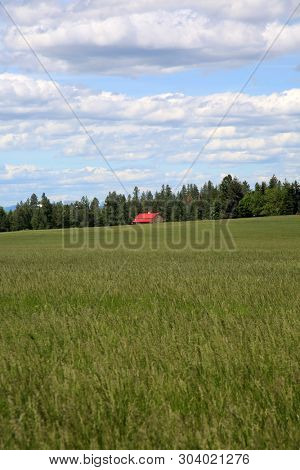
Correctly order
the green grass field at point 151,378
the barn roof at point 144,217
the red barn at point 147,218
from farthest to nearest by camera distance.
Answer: the barn roof at point 144,217 < the red barn at point 147,218 < the green grass field at point 151,378

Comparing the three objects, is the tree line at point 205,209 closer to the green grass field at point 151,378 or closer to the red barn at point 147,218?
the red barn at point 147,218

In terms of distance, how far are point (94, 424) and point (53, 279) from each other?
13.1 metres

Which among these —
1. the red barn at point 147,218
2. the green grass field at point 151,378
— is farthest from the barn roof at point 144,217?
the green grass field at point 151,378

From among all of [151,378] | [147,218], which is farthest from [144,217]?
[151,378]

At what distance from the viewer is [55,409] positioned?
591 cm

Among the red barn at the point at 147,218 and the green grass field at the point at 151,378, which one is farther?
the red barn at the point at 147,218

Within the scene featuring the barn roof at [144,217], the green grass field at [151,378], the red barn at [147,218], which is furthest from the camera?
the barn roof at [144,217]

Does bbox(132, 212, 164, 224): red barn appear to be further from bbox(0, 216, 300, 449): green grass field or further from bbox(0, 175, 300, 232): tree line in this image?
bbox(0, 216, 300, 449): green grass field

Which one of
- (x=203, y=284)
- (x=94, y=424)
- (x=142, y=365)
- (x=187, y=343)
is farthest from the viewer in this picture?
(x=203, y=284)

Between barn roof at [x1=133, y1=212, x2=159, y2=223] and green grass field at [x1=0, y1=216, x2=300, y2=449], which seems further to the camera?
barn roof at [x1=133, y1=212, x2=159, y2=223]

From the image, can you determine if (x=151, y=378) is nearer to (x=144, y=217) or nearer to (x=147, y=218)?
(x=147, y=218)

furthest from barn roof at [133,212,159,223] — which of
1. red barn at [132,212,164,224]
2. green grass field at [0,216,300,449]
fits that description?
green grass field at [0,216,300,449]

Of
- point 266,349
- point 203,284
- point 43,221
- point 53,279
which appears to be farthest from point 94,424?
point 43,221
